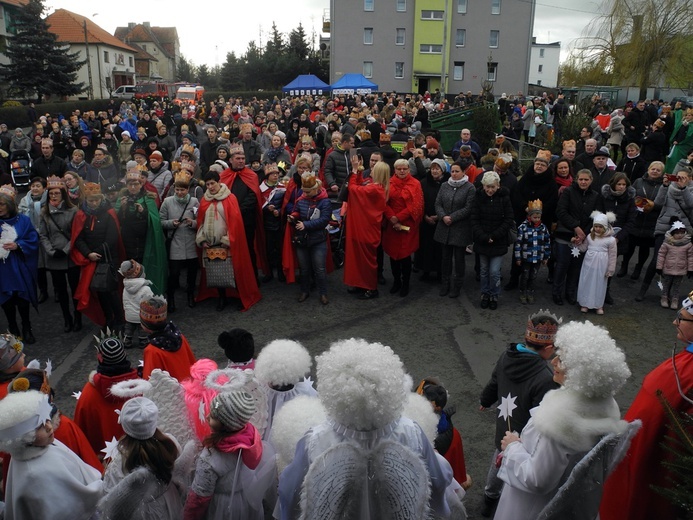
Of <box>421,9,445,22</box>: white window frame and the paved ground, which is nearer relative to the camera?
the paved ground

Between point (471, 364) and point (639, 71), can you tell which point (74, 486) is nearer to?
point (471, 364)

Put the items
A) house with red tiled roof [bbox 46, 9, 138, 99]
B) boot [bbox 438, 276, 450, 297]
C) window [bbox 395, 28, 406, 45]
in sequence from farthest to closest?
house with red tiled roof [bbox 46, 9, 138, 99]
window [bbox 395, 28, 406, 45]
boot [bbox 438, 276, 450, 297]

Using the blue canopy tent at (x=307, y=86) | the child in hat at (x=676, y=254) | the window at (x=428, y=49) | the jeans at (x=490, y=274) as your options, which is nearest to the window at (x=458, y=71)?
the window at (x=428, y=49)

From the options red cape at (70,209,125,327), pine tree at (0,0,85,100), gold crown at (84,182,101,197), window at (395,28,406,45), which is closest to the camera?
red cape at (70,209,125,327)

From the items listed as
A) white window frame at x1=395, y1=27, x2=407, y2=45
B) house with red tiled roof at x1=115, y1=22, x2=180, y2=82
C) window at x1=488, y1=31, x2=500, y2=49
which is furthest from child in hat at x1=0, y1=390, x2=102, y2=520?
house with red tiled roof at x1=115, y1=22, x2=180, y2=82

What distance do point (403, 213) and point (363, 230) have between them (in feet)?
2.08

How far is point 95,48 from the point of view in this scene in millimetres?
63906

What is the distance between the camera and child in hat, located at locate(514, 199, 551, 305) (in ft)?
25.7

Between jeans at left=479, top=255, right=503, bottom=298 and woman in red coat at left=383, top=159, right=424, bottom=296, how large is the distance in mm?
1043

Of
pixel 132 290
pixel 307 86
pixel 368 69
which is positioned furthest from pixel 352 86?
pixel 132 290

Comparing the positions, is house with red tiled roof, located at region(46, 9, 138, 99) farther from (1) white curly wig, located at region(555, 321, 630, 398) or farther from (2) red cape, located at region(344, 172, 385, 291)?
(1) white curly wig, located at region(555, 321, 630, 398)

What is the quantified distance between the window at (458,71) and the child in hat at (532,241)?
45.4m

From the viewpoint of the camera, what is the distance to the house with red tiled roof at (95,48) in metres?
62.4

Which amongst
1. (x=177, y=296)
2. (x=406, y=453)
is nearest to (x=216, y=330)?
(x=177, y=296)
